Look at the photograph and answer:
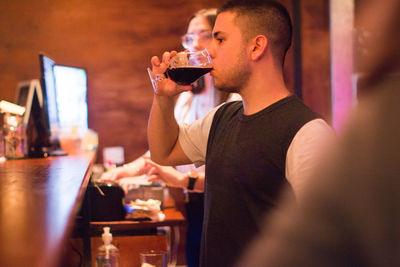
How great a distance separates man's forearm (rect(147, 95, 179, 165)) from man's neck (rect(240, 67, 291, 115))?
0.33m

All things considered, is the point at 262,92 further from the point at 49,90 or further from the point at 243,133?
the point at 49,90

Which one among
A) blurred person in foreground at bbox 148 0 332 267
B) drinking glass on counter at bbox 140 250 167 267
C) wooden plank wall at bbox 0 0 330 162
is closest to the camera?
blurred person in foreground at bbox 148 0 332 267

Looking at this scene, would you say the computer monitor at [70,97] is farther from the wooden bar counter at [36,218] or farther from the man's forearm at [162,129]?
the wooden bar counter at [36,218]

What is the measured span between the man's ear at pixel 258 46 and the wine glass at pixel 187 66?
17 centimetres

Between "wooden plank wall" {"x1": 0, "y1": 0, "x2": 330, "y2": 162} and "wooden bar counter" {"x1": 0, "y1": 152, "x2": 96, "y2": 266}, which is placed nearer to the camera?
"wooden bar counter" {"x1": 0, "y1": 152, "x2": 96, "y2": 266}

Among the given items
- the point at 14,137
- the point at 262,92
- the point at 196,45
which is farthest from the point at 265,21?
the point at 14,137

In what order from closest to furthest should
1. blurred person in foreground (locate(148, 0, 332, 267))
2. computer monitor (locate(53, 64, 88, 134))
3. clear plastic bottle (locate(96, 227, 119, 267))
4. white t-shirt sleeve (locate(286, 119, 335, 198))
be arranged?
white t-shirt sleeve (locate(286, 119, 335, 198)) → blurred person in foreground (locate(148, 0, 332, 267)) → clear plastic bottle (locate(96, 227, 119, 267)) → computer monitor (locate(53, 64, 88, 134))

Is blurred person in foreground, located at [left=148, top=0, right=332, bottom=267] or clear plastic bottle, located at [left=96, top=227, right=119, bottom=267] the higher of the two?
blurred person in foreground, located at [left=148, top=0, right=332, bottom=267]

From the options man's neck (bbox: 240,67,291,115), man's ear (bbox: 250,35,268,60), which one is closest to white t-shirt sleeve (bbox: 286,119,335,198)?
man's neck (bbox: 240,67,291,115)

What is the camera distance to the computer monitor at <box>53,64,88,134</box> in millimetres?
3271

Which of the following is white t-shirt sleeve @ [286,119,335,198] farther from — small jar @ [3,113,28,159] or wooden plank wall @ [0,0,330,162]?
wooden plank wall @ [0,0,330,162]

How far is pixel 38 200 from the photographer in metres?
0.99

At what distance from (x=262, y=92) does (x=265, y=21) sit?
30 cm

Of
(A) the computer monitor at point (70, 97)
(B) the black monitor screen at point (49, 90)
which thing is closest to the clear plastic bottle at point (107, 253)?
(B) the black monitor screen at point (49, 90)
